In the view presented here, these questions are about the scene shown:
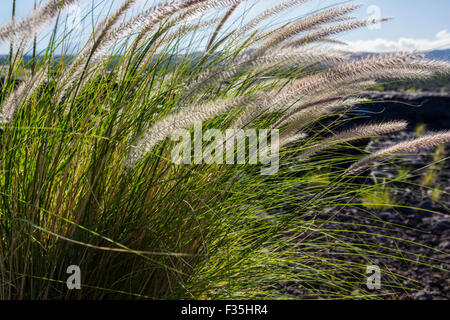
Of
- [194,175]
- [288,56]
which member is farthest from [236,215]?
[288,56]

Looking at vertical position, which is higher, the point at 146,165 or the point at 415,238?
the point at 146,165

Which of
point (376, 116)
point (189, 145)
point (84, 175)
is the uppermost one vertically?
point (376, 116)

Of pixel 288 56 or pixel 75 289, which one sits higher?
pixel 288 56

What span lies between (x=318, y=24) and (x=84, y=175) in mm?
924

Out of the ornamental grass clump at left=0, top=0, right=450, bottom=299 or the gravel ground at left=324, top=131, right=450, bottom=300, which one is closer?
the ornamental grass clump at left=0, top=0, right=450, bottom=299

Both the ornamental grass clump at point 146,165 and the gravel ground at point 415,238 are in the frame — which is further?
the gravel ground at point 415,238

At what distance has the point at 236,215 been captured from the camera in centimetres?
163

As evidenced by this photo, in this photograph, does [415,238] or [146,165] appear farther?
[415,238]

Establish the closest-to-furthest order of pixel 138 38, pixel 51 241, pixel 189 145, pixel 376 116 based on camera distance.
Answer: pixel 51 241 < pixel 138 38 < pixel 189 145 < pixel 376 116
